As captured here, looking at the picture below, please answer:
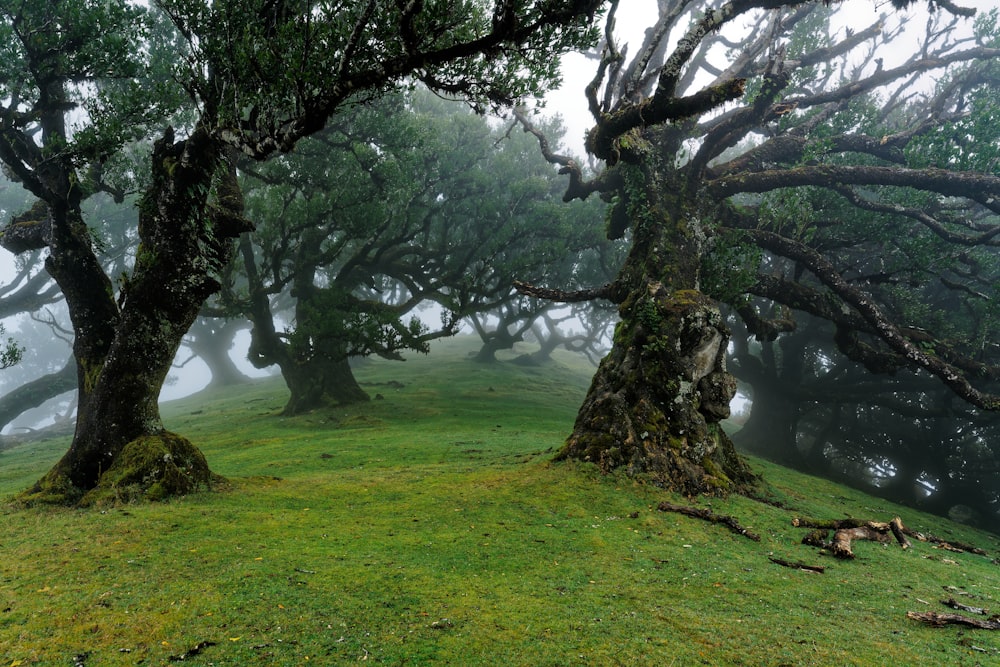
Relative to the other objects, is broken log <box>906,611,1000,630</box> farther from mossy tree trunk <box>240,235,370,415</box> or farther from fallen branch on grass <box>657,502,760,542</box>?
mossy tree trunk <box>240,235,370,415</box>

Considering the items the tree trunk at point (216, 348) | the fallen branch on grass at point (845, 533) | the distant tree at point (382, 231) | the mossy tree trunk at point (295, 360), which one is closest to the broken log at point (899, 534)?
the fallen branch on grass at point (845, 533)

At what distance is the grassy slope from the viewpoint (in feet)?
11.9

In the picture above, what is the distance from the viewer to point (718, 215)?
53.4 ft

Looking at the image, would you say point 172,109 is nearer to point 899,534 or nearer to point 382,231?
point 382,231

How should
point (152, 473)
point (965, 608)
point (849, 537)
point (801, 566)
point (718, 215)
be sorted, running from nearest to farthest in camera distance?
point (965, 608), point (801, 566), point (849, 537), point (152, 473), point (718, 215)

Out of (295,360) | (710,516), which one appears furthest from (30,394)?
(710,516)

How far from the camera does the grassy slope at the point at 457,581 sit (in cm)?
362

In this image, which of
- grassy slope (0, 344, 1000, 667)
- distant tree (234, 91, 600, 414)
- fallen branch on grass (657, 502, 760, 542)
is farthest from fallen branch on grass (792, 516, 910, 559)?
distant tree (234, 91, 600, 414)

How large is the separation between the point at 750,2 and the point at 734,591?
12397 millimetres

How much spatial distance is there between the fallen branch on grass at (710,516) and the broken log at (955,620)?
260cm

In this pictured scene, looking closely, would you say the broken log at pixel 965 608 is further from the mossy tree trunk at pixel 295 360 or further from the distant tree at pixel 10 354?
the mossy tree trunk at pixel 295 360

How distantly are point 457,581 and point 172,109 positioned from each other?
38.1 ft

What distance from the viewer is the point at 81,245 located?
9195 millimetres

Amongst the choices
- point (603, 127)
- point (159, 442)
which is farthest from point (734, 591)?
point (603, 127)
